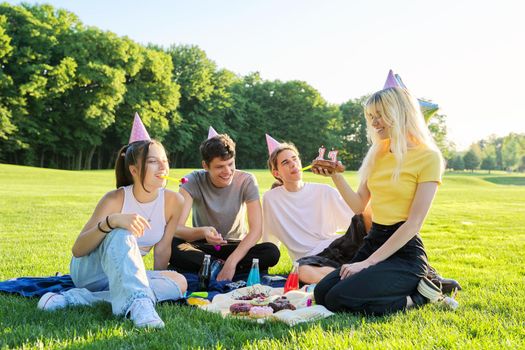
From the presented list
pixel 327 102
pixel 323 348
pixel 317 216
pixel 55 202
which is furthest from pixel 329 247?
pixel 327 102

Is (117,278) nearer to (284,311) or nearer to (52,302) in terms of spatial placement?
(52,302)

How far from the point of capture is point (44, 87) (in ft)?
107

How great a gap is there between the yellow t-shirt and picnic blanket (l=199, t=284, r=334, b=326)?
0.83 metres

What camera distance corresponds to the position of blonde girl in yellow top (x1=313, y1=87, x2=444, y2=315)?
341 centimetres

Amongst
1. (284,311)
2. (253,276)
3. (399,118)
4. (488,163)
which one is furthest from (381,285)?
(488,163)

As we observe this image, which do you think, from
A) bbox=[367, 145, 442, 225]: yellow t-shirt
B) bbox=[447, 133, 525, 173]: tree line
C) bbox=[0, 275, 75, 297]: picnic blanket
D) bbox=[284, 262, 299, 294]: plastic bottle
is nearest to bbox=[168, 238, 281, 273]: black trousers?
bbox=[284, 262, 299, 294]: plastic bottle

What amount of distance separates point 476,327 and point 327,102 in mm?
58025

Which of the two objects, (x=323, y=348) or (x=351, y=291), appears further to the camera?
(x=351, y=291)

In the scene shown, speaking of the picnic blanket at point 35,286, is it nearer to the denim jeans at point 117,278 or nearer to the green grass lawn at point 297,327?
the green grass lawn at point 297,327

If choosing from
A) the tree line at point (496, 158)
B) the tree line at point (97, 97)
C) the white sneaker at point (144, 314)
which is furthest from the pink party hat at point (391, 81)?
the tree line at point (496, 158)

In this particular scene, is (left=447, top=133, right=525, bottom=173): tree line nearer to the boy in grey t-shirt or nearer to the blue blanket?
the boy in grey t-shirt

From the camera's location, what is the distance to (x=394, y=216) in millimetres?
3629

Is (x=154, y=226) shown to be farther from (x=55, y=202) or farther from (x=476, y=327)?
(x=55, y=202)

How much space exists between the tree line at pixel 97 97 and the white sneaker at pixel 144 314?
31.9 meters
